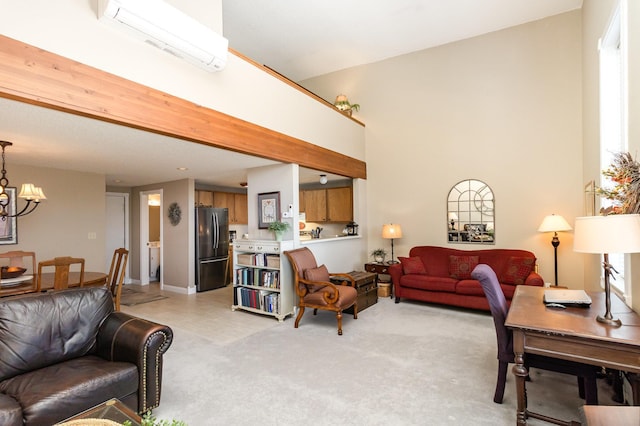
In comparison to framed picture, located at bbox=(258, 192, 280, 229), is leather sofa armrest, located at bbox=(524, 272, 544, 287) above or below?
below

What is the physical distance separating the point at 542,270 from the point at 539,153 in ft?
5.94

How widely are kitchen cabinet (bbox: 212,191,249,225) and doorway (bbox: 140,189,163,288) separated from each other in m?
1.20

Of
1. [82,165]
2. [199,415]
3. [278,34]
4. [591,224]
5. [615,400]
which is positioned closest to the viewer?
[591,224]

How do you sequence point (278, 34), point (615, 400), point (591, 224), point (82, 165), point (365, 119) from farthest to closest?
point (365, 119) < point (278, 34) < point (82, 165) < point (615, 400) < point (591, 224)

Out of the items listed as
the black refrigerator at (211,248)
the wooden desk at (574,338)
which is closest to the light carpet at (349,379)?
the wooden desk at (574,338)

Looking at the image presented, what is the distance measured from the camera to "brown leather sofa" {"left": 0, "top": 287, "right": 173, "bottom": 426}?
177 centimetres

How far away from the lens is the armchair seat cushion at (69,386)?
169 cm

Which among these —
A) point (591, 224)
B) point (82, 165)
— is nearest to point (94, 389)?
point (591, 224)

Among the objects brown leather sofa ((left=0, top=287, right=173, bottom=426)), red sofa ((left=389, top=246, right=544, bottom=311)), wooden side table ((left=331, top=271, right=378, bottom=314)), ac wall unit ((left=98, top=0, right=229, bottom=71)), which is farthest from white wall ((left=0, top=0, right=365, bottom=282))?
red sofa ((left=389, top=246, right=544, bottom=311))

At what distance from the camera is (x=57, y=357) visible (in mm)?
2195

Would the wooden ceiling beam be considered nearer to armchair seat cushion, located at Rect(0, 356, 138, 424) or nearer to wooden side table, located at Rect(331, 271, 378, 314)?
armchair seat cushion, located at Rect(0, 356, 138, 424)

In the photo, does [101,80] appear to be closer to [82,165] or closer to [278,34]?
[82,165]

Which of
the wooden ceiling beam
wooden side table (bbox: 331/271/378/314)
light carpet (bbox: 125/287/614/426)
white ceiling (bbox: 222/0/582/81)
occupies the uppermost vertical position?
white ceiling (bbox: 222/0/582/81)

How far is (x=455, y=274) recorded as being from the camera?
4.98 m
